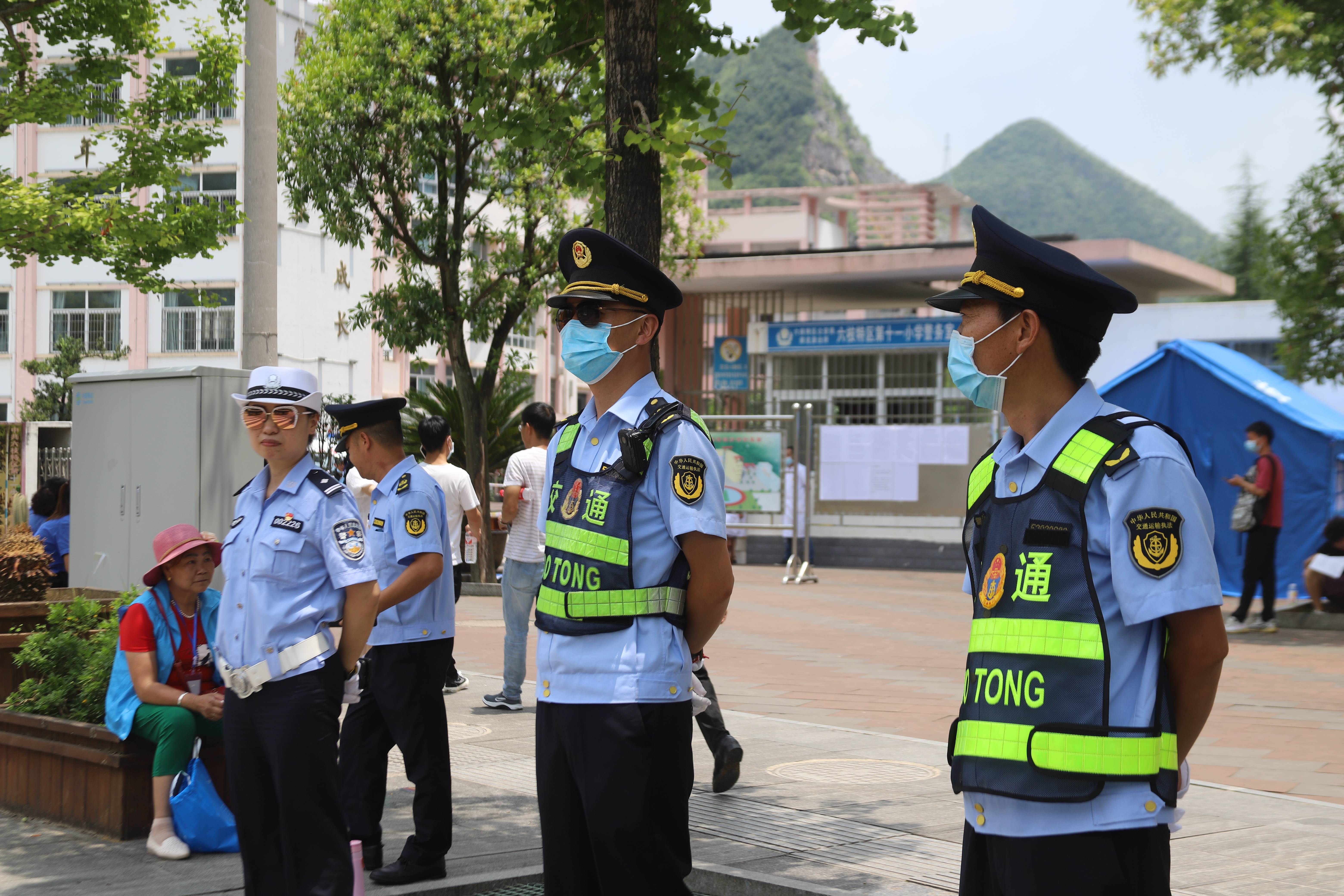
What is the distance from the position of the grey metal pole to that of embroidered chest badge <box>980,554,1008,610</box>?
7298 mm

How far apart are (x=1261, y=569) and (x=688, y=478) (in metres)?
11.8

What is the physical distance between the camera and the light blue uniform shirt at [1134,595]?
234cm

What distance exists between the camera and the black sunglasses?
12.0 ft

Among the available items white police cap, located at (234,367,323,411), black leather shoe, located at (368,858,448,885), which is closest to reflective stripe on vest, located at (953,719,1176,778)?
white police cap, located at (234,367,323,411)

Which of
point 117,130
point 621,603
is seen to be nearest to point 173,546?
point 621,603

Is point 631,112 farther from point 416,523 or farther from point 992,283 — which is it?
point 992,283

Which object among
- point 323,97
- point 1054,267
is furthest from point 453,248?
point 1054,267

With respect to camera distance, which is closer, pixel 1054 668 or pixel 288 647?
pixel 1054 668

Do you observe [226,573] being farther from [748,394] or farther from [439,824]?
[748,394]

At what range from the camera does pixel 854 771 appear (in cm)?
695

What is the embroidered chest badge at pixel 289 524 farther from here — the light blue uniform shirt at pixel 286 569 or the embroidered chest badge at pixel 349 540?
the embroidered chest badge at pixel 349 540

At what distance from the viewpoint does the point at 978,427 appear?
1988cm

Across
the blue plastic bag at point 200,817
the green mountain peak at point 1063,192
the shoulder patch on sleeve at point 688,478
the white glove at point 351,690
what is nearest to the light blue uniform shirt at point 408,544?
the white glove at point 351,690

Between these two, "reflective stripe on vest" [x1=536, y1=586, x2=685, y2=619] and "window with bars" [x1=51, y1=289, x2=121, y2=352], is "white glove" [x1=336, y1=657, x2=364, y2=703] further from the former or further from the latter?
"window with bars" [x1=51, y1=289, x2=121, y2=352]
